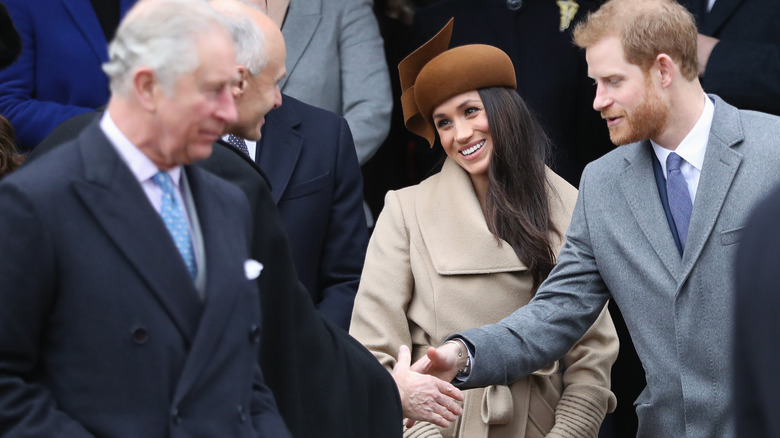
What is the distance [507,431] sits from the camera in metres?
4.11

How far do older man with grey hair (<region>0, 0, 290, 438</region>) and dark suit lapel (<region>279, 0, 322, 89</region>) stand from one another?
2.72 m

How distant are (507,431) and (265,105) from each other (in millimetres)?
1389

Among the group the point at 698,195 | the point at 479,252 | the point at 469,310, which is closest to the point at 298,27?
the point at 479,252

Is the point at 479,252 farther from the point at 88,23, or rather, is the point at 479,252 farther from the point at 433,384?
the point at 88,23

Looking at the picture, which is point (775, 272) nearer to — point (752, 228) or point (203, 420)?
point (752, 228)

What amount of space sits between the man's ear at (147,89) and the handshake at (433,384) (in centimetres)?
154

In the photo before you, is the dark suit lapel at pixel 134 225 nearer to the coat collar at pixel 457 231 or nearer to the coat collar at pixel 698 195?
the coat collar at pixel 698 195

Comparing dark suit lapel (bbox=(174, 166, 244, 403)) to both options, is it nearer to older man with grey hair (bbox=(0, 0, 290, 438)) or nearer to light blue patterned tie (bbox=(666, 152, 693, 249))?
older man with grey hair (bbox=(0, 0, 290, 438))

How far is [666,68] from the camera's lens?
369 centimetres

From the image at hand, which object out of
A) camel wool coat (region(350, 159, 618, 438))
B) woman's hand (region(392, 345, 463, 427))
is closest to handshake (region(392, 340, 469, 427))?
woman's hand (region(392, 345, 463, 427))

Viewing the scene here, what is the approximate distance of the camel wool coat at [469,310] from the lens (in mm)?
4113

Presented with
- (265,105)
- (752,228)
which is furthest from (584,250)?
(752,228)

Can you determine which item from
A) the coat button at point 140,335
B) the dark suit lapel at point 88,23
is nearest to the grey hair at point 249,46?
the coat button at point 140,335

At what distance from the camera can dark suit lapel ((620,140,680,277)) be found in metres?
3.61
